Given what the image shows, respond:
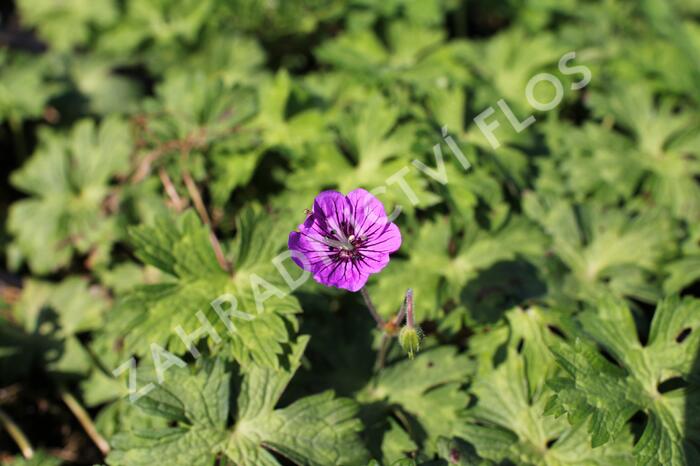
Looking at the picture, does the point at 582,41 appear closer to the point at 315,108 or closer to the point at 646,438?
the point at 315,108

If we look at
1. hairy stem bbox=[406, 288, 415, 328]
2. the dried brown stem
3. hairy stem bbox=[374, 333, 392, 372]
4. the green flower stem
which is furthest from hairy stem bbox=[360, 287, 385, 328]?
the green flower stem

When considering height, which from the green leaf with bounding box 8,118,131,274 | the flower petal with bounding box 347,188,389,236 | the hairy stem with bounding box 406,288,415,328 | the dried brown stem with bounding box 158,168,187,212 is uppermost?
the green leaf with bounding box 8,118,131,274

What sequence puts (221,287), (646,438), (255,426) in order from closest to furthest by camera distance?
(646,438) < (255,426) < (221,287)

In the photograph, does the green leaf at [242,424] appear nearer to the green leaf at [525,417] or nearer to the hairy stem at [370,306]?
the hairy stem at [370,306]

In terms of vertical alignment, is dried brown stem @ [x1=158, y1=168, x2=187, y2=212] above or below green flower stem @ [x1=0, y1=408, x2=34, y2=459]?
above

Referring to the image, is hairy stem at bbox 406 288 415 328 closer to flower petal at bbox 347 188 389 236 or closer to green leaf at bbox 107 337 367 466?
flower petal at bbox 347 188 389 236

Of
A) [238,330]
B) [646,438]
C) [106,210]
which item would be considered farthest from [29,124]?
[646,438]

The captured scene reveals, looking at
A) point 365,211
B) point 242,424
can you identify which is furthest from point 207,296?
point 365,211
